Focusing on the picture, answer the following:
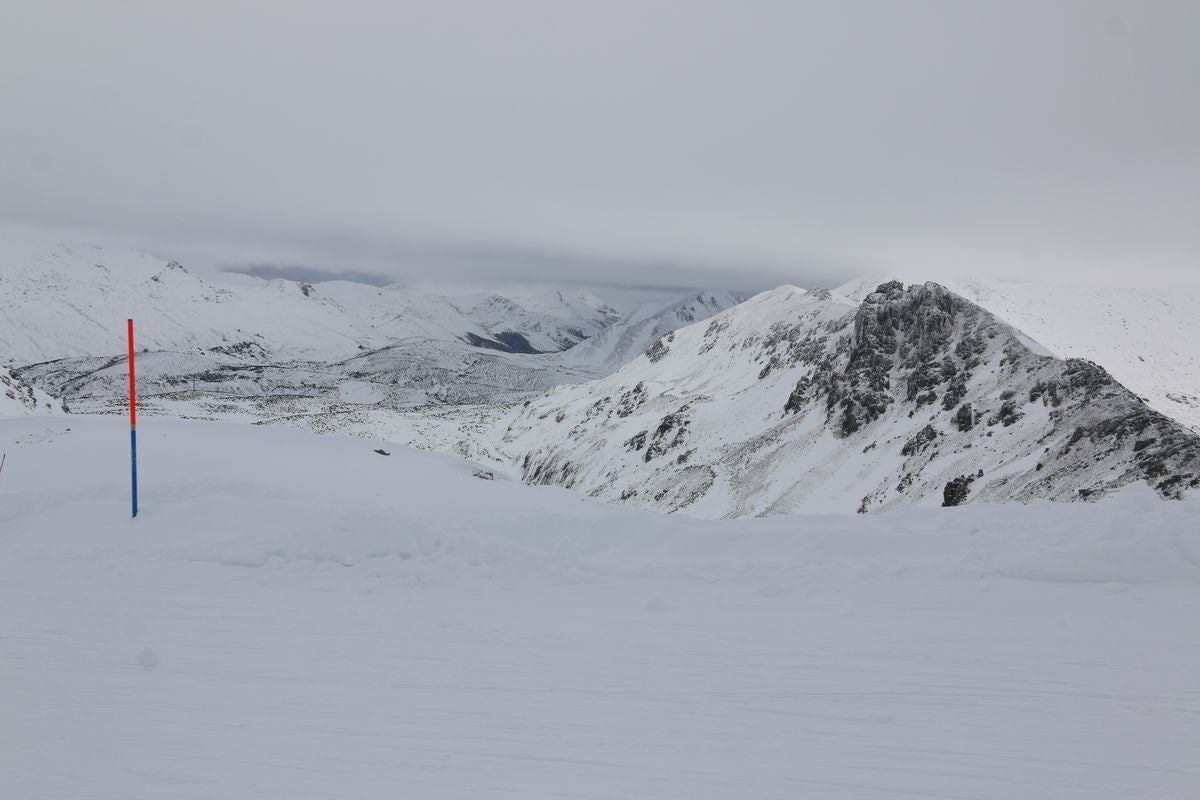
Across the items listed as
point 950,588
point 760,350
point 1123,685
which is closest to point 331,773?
point 1123,685

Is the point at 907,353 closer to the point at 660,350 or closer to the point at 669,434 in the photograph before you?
the point at 669,434

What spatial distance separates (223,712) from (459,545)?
205 inches

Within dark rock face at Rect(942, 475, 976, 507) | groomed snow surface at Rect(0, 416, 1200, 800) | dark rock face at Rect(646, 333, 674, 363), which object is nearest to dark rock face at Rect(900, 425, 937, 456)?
dark rock face at Rect(942, 475, 976, 507)

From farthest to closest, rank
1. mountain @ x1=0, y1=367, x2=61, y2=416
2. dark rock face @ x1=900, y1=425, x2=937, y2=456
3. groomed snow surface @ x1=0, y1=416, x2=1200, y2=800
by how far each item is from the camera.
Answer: dark rock face @ x1=900, y1=425, x2=937, y2=456 < mountain @ x1=0, y1=367, x2=61, y2=416 < groomed snow surface @ x1=0, y1=416, x2=1200, y2=800

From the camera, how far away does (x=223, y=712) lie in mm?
6094

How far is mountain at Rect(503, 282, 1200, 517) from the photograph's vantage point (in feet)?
101

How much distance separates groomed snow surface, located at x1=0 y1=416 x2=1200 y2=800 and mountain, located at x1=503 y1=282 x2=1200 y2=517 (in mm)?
20470

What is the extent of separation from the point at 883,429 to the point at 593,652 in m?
45.7

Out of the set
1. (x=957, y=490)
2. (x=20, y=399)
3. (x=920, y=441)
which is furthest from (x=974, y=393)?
(x=20, y=399)

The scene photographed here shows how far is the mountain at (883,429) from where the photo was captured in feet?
101

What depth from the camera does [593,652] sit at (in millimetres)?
7531

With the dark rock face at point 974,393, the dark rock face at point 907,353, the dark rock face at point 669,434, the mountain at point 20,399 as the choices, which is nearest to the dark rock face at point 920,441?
the dark rock face at point 974,393

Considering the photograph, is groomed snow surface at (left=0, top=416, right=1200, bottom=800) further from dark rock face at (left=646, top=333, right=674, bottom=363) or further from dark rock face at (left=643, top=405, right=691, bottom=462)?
dark rock face at (left=646, top=333, right=674, bottom=363)

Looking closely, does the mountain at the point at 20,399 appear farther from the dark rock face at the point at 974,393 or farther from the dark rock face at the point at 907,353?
the dark rock face at the point at 907,353
